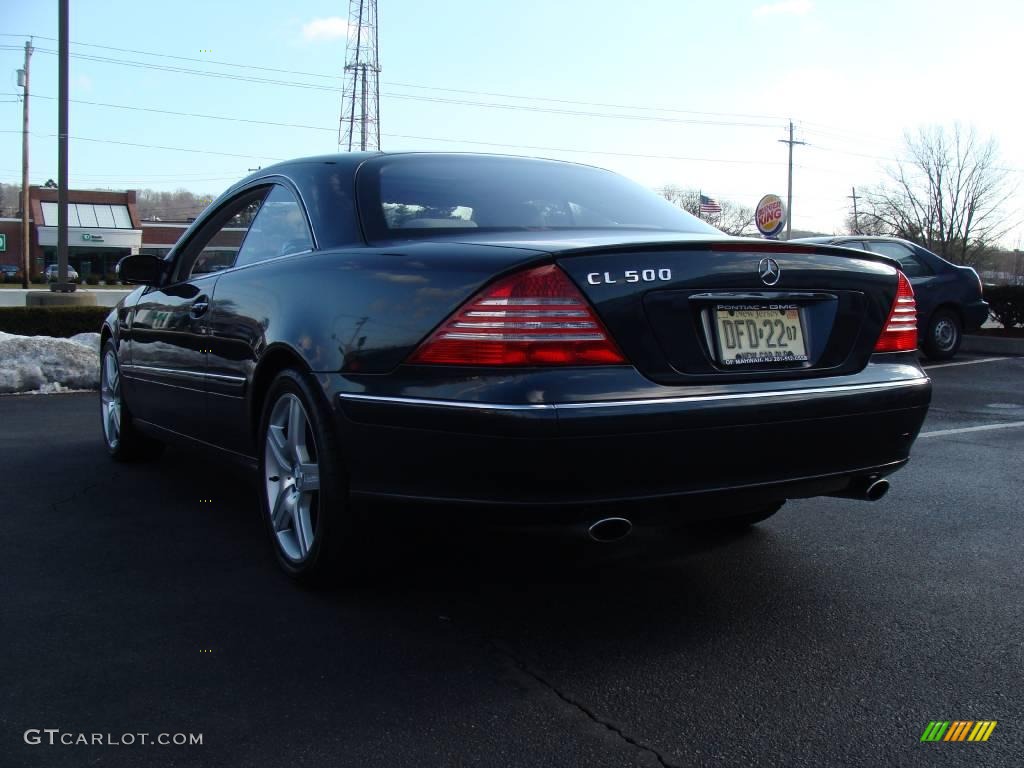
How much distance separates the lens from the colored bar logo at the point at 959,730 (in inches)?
95.7

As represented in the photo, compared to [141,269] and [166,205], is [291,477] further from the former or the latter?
[166,205]

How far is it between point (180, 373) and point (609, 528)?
2537mm

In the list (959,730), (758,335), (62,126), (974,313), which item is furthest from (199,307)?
(62,126)

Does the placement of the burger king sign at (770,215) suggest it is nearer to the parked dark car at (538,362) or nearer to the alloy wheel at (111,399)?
the alloy wheel at (111,399)

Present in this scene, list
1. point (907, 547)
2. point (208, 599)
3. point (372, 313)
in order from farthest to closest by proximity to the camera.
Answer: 1. point (907, 547)
2. point (208, 599)
3. point (372, 313)

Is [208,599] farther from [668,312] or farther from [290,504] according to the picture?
[668,312]

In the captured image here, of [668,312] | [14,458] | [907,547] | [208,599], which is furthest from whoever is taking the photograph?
[14,458]

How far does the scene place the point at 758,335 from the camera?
10.1 ft

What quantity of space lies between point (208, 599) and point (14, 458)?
10.4 feet

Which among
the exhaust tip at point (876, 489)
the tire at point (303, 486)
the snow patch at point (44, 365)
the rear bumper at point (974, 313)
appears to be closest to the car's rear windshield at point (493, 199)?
the tire at point (303, 486)

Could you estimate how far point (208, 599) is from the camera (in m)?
3.47

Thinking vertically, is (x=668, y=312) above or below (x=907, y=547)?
above

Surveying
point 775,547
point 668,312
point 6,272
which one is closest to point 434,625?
point 668,312

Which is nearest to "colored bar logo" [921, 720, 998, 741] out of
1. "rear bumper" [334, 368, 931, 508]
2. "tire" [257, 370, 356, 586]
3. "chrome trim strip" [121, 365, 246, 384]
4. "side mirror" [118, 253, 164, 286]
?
"rear bumper" [334, 368, 931, 508]
